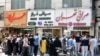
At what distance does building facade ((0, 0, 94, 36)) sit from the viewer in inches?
1439

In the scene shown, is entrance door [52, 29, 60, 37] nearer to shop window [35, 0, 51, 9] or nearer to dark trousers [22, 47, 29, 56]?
shop window [35, 0, 51, 9]

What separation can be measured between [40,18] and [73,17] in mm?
3826

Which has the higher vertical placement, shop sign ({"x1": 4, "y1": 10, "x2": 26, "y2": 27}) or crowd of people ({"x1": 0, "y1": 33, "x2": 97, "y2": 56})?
shop sign ({"x1": 4, "y1": 10, "x2": 26, "y2": 27})

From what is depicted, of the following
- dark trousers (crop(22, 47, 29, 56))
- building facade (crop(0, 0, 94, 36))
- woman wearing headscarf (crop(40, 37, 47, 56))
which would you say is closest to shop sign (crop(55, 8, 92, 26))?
building facade (crop(0, 0, 94, 36))

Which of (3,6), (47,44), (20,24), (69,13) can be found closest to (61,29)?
(69,13)

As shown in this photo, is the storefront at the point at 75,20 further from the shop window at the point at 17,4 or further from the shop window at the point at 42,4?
the shop window at the point at 17,4

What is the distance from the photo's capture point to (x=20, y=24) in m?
41.0

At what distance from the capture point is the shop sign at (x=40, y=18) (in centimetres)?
3872

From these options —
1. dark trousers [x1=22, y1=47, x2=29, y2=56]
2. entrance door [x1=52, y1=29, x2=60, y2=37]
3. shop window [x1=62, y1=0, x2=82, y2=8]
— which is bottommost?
dark trousers [x1=22, y1=47, x2=29, y2=56]

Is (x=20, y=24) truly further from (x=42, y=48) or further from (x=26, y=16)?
(x=42, y=48)

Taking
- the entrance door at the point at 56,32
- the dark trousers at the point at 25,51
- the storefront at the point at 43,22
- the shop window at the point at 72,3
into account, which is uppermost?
the shop window at the point at 72,3

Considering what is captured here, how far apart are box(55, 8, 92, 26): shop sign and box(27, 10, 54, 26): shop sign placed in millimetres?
647

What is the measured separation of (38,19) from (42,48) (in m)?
11.7

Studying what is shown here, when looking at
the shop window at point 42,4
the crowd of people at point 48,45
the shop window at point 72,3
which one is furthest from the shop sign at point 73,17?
the crowd of people at point 48,45
